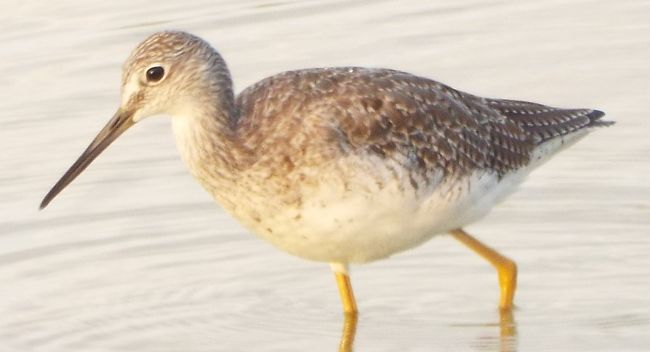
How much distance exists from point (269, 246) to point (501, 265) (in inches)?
77.3

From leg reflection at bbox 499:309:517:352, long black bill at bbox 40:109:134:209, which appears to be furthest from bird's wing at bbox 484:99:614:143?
long black bill at bbox 40:109:134:209

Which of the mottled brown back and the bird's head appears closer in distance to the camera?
the mottled brown back

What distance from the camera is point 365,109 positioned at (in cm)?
1327

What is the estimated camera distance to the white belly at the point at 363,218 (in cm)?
1286

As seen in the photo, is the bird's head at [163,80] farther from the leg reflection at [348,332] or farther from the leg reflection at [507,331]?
the leg reflection at [507,331]

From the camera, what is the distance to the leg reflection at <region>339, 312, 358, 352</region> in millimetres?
13805

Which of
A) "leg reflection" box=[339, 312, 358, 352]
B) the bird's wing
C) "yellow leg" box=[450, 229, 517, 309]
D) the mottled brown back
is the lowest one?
A: "leg reflection" box=[339, 312, 358, 352]

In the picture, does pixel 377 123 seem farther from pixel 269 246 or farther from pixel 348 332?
pixel 269 246

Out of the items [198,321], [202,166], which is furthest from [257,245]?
[202,166]

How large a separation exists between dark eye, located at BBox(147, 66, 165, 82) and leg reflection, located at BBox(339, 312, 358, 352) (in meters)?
2.19

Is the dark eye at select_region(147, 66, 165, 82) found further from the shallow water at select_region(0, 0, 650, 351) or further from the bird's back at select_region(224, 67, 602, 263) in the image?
the shallow water at select_region(0, 0, 650, 351)

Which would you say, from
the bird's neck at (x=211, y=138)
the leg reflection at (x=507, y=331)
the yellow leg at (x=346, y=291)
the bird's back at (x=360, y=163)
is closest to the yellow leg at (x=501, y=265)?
the leg reflection at (x=507, y=331)

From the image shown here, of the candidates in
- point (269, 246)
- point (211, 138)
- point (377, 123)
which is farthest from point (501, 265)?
point (211, 138)

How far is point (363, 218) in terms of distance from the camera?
509 inches
